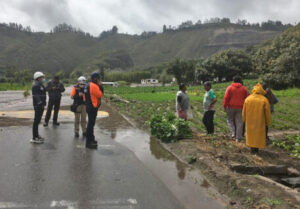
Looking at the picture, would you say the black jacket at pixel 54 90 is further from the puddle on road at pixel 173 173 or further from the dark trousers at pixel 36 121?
the puddle on road at pixel 173 173

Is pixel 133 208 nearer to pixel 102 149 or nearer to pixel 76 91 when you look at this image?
pixel 102 149

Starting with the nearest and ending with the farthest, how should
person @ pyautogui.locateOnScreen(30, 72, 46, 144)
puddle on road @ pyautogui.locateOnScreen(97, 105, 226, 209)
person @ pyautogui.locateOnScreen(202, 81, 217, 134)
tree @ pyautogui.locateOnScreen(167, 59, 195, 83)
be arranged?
1. puddle on road @ pyautogui.locateOnScreen(97, 105, 226, 209)
2. person @ pyautogui.locateOnScreen(30, 72, 46, 144)
3. person @ pyautogui.locateOnScreen(202, 81, 217, 134)
4. tree @ pyautogui.locateOnScreen(167, 59, 195, 83)

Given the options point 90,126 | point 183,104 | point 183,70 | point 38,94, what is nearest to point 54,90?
point 38,94

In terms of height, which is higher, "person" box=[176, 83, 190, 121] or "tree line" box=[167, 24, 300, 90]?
"tree line" box=[167, 24, 300, 90]

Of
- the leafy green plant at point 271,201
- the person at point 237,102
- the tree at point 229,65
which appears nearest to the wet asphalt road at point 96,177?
the leafy green plant at point 271,201

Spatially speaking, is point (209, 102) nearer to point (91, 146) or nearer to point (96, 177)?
point (91, 146)

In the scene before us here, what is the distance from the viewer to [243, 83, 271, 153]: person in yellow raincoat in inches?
273

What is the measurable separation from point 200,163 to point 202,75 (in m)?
61.8

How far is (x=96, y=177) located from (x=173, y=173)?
Result: 61.7 inches

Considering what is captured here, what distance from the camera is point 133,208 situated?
4.05 meters

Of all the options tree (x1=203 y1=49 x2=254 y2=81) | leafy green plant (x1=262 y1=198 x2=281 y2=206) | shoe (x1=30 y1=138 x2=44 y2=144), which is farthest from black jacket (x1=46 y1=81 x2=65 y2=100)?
tree (x1=203 y1=49 x2=254 y2=81)

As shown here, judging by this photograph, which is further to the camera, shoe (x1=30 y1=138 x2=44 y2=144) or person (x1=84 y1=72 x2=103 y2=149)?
shoe (x1=30 y1=138 x2=44 y2=144)

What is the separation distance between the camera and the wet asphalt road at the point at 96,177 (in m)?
4.25

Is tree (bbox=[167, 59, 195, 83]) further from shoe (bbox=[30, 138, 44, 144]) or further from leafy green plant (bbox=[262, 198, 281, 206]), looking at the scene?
leafy green plant (bbox=[262, 198, 281, 206])
